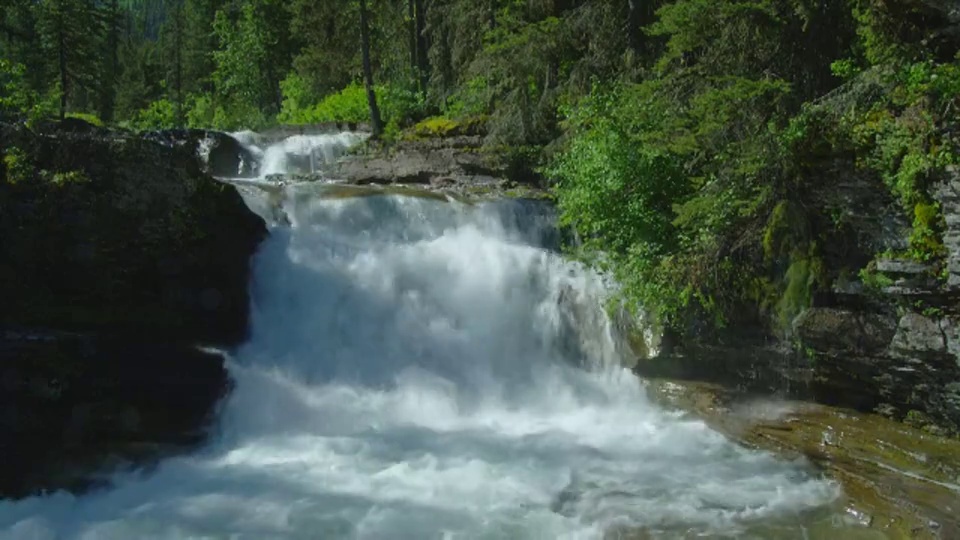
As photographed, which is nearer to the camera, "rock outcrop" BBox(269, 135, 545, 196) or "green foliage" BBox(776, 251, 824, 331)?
"green foliage" BBox(776, 251, 824, 331)

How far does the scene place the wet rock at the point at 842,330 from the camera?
9531 mm

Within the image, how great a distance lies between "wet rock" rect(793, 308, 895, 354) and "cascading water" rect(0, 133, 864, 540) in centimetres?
174

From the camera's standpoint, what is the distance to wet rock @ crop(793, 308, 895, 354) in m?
9.53

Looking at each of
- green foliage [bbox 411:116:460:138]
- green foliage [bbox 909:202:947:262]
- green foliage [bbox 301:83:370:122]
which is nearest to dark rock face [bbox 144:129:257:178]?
green foliage [bbox 411:116:460:138]

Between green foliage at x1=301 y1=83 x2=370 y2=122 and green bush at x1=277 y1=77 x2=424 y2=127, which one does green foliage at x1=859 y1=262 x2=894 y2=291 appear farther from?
green foliage at x1=301 y1=83 x2=370 y2=122

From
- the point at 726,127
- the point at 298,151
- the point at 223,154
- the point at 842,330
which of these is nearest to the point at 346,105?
the point at 298,151

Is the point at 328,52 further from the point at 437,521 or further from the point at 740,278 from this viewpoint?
the point at 437,521

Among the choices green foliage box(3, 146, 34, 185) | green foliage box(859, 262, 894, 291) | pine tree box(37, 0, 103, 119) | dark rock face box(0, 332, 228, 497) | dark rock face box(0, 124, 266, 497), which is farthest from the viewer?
pine tree box(37, 0, 103, 119)

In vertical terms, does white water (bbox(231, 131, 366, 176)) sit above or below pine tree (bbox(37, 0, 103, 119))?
below

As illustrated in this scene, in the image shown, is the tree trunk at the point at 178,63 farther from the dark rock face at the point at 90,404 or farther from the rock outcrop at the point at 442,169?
the dark rock face at the point at 90,404

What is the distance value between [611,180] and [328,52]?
2538 cm

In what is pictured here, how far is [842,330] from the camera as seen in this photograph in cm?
979

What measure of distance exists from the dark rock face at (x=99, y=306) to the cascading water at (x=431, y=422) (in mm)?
730

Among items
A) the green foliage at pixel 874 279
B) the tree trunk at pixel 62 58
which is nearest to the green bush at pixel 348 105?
the tree trunk at pixel 62 58
